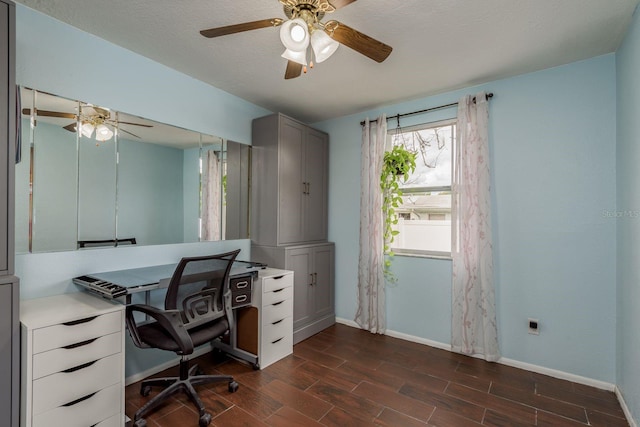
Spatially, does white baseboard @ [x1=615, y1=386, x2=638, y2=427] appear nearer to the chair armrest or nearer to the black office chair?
the black office chair

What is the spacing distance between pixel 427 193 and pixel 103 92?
9.50 feet

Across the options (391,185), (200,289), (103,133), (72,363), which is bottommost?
(72,363)

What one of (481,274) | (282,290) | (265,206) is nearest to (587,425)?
(481,274)

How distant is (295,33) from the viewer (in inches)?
59.0

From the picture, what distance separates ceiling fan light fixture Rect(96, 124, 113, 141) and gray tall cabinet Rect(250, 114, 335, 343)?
4.38 feet

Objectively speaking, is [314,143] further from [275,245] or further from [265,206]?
[275,245]

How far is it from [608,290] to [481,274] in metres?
0.83

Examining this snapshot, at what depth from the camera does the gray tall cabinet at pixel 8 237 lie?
141 cm

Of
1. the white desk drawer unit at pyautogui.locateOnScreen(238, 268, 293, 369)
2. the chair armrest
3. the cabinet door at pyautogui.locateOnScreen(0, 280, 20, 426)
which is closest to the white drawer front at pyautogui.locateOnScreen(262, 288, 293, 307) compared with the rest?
the white desk drawer unit at pyautogui.locateOnScreen(238, 268, 293, 369)

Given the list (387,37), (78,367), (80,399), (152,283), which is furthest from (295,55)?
(80,399)

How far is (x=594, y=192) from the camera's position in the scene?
229 centimetres

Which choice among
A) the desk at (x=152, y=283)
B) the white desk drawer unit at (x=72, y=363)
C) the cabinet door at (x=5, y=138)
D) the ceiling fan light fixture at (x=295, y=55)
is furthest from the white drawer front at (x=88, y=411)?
the ceiling fan light fixture at (x=295, y=55)

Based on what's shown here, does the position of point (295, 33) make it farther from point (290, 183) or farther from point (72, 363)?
point (72, 363)

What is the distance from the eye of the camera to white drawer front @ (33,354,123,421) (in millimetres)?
1458
